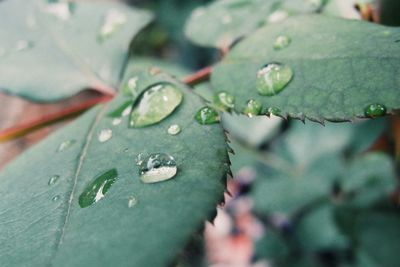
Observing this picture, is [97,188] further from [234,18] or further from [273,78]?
[234,18]

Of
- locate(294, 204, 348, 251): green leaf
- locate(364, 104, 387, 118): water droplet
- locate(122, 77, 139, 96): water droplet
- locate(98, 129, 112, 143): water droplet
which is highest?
locate(98, 129, 112, 143): water droplet

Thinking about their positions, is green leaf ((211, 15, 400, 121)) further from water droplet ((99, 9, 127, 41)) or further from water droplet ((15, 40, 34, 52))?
water droplet ((15, 40, 34, 52))

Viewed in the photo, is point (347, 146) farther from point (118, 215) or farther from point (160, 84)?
point (118, 215)

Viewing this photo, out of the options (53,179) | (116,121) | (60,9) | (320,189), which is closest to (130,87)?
(116,121)

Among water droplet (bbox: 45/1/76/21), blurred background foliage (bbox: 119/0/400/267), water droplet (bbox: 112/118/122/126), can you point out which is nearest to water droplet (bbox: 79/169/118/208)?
water droplet (bbox: 112/118/122/126)

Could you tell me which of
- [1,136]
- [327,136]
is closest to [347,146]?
[327,136]
